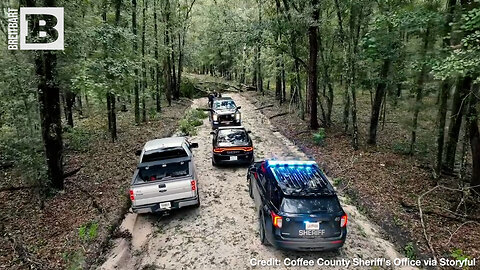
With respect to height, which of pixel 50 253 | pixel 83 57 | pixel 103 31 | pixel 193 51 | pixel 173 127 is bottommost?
pixel 50 253

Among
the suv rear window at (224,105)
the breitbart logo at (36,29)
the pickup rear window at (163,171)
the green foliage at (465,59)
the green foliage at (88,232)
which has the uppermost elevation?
the breitbart logo at (36,29)

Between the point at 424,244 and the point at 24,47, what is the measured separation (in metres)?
11.7

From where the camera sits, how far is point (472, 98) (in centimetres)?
854

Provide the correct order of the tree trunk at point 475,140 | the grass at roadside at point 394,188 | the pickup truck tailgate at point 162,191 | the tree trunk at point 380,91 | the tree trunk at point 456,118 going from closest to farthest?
1. the grass at roadside at point 394,188
2. the pickup truck tailgate at point 162,191
3. the tree trunk at point 475,140
4. the tree trunk at point 456,118
5. the tree trunk at point 380,91

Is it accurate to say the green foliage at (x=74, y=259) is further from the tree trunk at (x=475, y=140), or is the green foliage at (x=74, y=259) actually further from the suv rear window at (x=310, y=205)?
the tree trunk at (x=475, y=140)

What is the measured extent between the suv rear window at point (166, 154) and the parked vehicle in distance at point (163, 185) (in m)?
0.07

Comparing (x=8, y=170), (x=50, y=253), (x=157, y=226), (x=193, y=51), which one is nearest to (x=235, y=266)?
(x=157, y=226)

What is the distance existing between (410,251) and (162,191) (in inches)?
236

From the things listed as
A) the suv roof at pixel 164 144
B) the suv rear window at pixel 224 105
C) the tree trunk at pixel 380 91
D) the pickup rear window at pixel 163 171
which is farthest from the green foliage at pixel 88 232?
the suv rear window at pixel 224 105

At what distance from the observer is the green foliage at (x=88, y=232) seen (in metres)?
7.14

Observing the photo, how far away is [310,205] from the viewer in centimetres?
622

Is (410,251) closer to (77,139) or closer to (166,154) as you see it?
(166,154)

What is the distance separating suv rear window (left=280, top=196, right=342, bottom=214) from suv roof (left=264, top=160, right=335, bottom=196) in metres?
0.13

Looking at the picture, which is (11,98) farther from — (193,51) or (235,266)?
(193,51)
